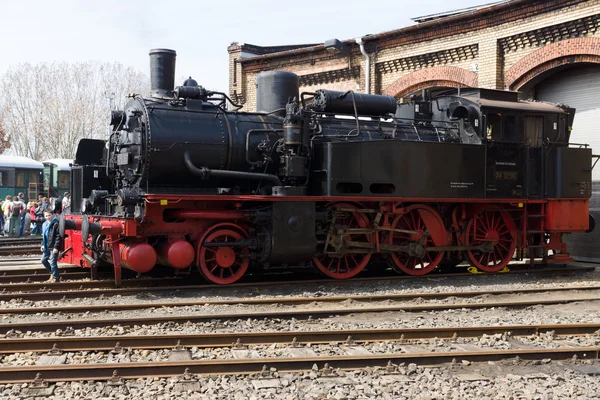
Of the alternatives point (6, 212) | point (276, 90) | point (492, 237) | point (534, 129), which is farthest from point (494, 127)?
point (6, 212)

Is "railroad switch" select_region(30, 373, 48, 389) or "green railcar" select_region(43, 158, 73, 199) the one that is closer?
"railroad switch" select_region(30, 373, 48, 389)

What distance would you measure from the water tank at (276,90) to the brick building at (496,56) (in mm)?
7059

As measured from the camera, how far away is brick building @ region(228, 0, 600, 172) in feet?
48.9

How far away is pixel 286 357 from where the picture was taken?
5770mm

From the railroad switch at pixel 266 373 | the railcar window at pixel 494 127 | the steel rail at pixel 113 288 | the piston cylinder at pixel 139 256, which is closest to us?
the railroad switch at pixel 266 373

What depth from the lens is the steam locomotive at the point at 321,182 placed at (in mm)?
9734

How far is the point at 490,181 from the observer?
1185cm

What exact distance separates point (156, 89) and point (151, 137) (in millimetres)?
1406

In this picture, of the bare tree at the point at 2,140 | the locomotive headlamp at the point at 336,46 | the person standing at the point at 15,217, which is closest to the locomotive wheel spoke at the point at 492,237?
the locomotive headlamp at the point at 336,46

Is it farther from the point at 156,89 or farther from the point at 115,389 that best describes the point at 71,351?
the point at 156,89

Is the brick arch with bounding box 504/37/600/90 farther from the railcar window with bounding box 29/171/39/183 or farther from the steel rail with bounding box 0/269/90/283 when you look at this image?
the railcar window with bounding box 29/171/39/183

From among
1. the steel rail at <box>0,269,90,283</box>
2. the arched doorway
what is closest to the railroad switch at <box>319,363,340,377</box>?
the steel rail at <box>0,269,90,283</box>

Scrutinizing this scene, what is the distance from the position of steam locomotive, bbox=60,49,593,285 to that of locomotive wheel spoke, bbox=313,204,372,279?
0.03 meters

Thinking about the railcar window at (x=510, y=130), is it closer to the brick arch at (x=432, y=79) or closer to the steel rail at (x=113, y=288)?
the steel rail at (x=113, y=288)
